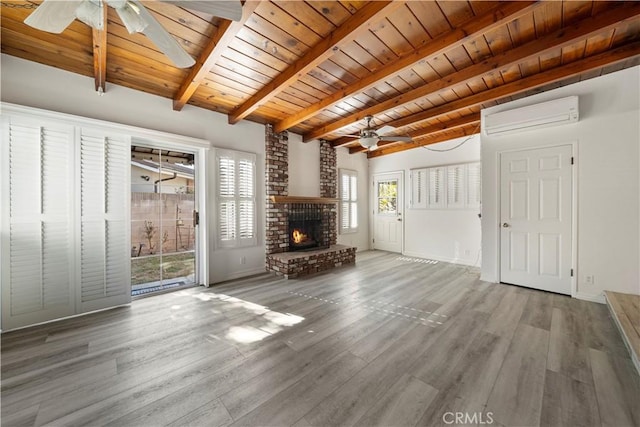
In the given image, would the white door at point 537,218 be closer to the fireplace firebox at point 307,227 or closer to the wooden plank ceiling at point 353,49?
the wooden plank ceiling at point 353,49

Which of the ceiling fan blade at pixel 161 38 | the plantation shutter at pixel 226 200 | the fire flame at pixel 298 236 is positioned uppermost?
the ceiling fan blade at pixel 161 38

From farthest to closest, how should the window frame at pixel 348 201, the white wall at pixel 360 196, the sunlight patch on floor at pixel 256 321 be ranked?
the white wall at pixel 360 196
the window frame at pixel 348 201
the sunlight patch on floor at pixel 256 321

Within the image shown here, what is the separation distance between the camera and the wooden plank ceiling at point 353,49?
81.5 inches

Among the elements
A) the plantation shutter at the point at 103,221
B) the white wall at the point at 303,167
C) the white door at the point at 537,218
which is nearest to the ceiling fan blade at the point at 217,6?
the plantation shutter at the point at 103,221

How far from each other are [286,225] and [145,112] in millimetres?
2850

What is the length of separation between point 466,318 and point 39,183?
4.80 metres

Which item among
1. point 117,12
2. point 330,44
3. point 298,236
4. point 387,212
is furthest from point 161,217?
point 387,212

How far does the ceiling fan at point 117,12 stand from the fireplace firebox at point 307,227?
12.1ft

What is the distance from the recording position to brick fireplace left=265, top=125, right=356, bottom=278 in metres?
4.53

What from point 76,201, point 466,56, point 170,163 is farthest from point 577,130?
point 76,201

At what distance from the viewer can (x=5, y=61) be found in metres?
2.56

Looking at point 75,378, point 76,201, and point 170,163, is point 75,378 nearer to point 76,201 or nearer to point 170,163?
point 76,201

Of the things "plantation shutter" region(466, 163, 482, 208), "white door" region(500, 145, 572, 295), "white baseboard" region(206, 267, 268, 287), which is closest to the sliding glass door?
"white baseboard" region(206, 267, 268, 287)

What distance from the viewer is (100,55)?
7.89ft
